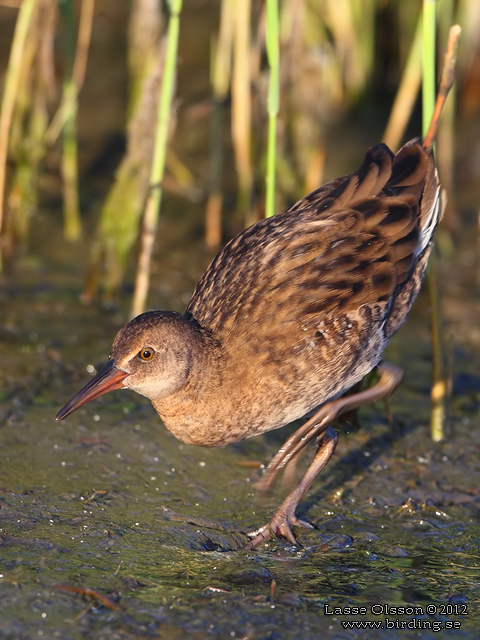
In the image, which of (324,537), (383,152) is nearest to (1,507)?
(324,537)

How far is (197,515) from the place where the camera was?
383 centimetres

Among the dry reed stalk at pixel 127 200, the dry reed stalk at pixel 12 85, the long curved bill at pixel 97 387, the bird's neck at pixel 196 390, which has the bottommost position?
the bird's neck at pixel 196 390

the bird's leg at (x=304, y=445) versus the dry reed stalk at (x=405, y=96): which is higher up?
the dry reed stalk at (x=405, y=96)

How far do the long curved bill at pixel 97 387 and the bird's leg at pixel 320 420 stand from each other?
726mm

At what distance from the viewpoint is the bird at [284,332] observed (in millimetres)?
3766

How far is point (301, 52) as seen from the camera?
6.23 metres

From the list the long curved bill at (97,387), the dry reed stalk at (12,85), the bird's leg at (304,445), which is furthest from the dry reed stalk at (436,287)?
the dry reed stalk at (12,85)

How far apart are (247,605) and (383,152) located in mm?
2234

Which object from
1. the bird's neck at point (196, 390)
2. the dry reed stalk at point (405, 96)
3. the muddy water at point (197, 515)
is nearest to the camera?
the muddy water at point (197, 515)

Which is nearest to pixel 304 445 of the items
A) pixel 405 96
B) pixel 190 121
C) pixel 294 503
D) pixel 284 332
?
pixel 294 503

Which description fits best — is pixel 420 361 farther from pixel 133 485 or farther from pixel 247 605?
pixel 247 605

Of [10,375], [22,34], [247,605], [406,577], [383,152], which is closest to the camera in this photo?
[247,605]

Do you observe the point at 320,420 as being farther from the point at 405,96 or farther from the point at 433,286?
the point at 405,96

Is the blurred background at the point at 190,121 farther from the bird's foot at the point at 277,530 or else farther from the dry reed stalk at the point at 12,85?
the bird's foot at the point at 277,530
